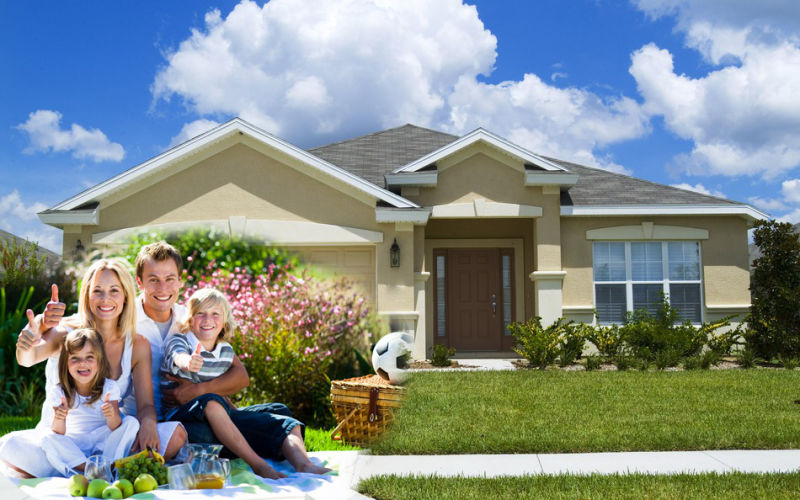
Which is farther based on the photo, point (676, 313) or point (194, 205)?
point (676, 313)

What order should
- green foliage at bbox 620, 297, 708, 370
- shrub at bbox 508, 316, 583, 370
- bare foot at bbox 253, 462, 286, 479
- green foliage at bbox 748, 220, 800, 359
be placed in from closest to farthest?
1. bare foot at bbox 253, 462, 286, 479
2. shrub at bbox 508, 316, 583, 370
3. green foliage at bbox 620, 297, 708, 370
4. green foliage at bbox 748, 220, 800, 359

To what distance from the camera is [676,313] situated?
45.5 ft

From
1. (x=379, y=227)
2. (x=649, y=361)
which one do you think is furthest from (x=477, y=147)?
(x=379, y=227)

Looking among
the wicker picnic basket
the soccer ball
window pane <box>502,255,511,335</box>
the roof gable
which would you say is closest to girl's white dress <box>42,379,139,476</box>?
the wicker picnic basket

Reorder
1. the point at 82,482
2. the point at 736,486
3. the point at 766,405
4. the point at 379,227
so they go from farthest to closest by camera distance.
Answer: the point at 766,405 < the point at 379,227 < the point at 736,486 < the point at 82,482

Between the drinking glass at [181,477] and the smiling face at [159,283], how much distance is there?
81 cm

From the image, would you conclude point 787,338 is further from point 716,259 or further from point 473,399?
point 473,399

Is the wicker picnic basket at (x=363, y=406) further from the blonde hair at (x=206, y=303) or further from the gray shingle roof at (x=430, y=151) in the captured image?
the gray shingle roof at (x=430, y=151)

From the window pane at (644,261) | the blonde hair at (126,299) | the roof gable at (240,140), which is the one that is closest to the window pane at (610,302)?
the window pane at (644,261)

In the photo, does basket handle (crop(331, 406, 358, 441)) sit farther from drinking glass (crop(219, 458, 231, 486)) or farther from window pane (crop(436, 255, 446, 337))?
window pane (crop(436, 255, 446, 337))

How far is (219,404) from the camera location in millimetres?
3766

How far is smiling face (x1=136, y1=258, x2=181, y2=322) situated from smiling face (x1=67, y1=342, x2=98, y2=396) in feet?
1.22

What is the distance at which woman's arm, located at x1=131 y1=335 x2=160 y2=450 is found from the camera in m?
3.72

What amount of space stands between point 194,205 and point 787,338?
11.6 meters
